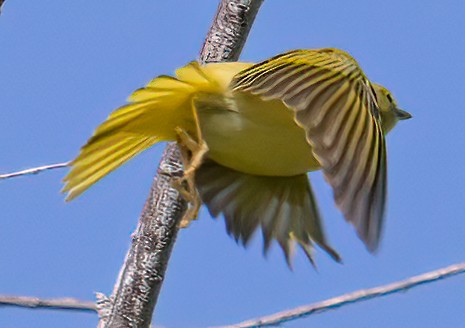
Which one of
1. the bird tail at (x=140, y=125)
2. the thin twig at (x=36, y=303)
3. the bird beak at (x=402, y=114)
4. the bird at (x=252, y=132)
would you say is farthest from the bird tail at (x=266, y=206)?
the thin twig at (x=36, y=303)

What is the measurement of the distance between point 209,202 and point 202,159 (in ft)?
0.74

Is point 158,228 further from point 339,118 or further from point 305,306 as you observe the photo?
point 339,118

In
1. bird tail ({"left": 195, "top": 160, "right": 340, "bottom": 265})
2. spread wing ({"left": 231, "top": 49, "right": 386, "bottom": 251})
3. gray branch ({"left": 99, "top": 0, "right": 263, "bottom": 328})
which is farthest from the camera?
bird tail ({"left": 195, "top": 160, "right": 340, "bottom": 265})

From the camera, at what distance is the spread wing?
2318 millimetres

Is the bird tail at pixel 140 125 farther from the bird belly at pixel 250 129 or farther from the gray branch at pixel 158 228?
the gray branch at pixel 158 228

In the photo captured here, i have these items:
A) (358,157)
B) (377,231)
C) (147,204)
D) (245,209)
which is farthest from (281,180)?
(377,231)

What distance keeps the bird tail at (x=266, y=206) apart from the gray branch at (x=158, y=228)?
0.11 m

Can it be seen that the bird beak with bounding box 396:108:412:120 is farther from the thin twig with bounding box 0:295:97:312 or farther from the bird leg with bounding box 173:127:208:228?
the thin twig with bounding box 0:295:97:312

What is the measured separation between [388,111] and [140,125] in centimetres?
86

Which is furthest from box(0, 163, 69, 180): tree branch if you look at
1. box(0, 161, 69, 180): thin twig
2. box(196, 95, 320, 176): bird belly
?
box(196, 95, 320, 176): bird belly

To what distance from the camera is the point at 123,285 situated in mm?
3023

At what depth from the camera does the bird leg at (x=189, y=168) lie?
290cm

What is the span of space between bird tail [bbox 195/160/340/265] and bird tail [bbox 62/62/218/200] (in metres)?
0.21

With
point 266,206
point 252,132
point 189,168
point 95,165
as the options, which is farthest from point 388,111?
point 95,165
